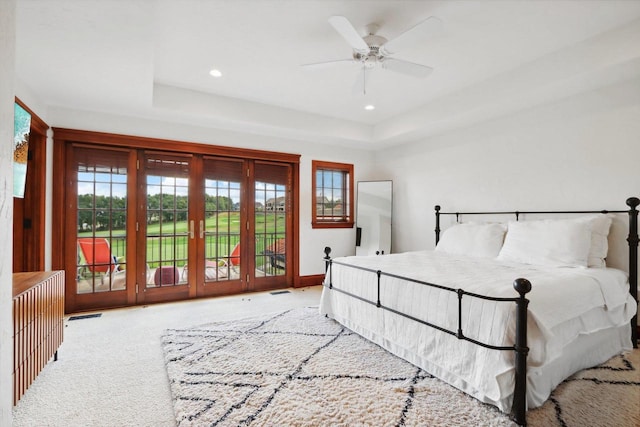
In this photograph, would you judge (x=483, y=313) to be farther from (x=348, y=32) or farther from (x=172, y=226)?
(x=172, y=226)

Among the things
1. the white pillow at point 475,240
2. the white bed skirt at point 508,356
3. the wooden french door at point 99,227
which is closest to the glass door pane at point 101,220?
the wooden french door at point 99,227

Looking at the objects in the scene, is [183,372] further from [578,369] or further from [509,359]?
→ [578,369]

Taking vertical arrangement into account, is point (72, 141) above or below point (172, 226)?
above

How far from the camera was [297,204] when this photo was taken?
5051 mm

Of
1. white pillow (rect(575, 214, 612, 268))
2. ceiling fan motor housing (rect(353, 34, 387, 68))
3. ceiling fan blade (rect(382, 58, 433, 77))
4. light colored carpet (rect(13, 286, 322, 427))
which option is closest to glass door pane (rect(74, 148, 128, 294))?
light colored carpet (rect(13, 286, 322, 427))

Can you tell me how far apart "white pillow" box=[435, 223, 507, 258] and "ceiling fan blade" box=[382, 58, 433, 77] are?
1.93 meters

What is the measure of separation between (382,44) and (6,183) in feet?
8.59

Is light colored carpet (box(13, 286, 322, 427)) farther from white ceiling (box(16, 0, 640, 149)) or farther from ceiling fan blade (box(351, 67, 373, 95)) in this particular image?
ceiling fan blade (box(351, 67, 373, 95))

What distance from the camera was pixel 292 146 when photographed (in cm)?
501

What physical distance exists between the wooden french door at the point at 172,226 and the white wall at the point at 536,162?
85.2 inches

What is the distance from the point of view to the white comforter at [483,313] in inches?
71.4

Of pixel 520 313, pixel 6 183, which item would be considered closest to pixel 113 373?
pixel 6 183

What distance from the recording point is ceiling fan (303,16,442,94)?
2.14 meters

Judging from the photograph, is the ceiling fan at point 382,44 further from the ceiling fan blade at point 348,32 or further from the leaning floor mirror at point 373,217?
the leaning floor mirror at point 373,217
